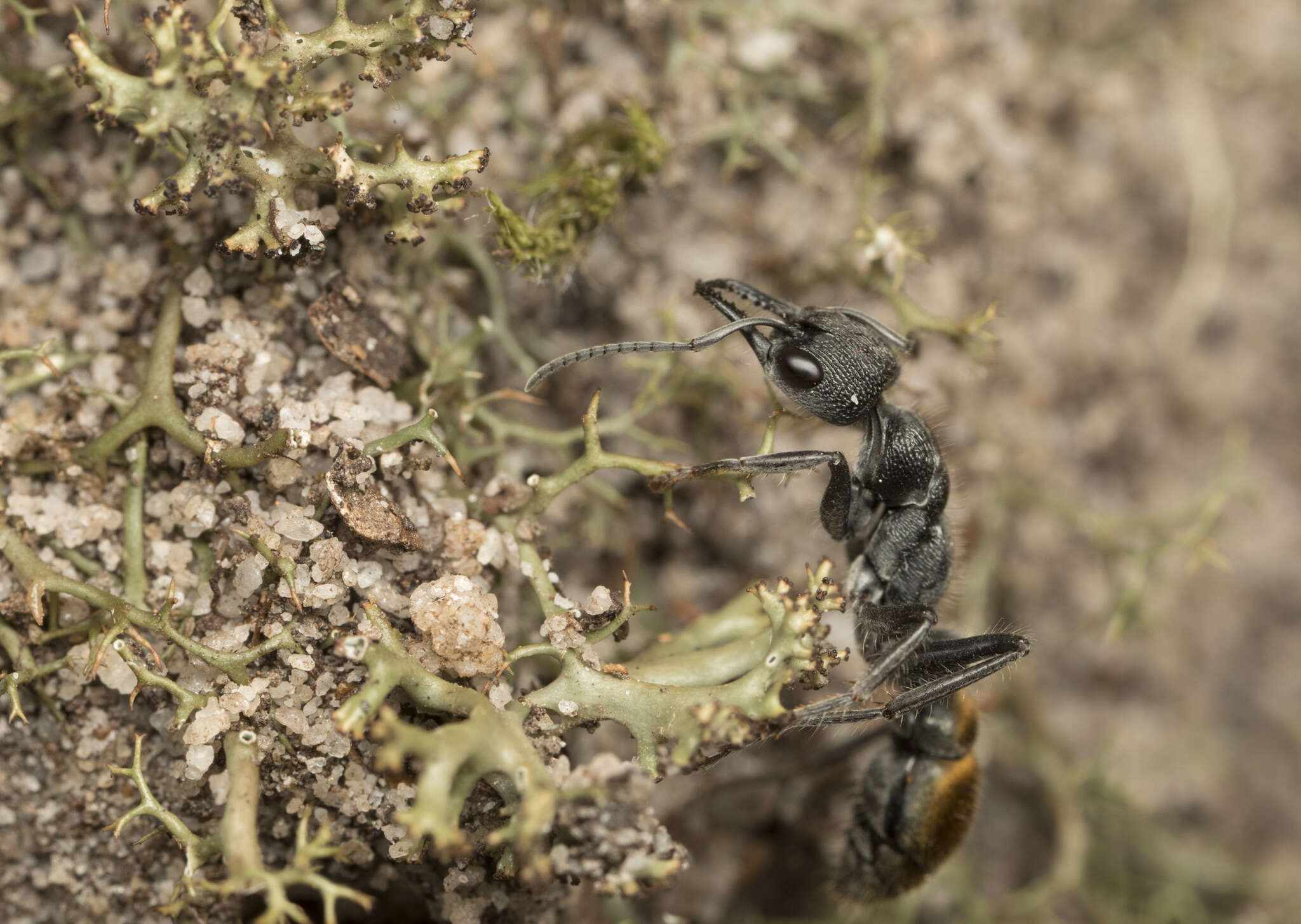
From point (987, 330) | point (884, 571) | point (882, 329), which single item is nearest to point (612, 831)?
point (884, 571)

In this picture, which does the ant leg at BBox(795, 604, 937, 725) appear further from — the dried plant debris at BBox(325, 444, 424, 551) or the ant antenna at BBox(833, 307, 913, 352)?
the dried plant debris at BBox(325, 444, 424, 551)

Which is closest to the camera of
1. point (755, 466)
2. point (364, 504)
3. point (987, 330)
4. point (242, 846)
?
point (242, 846)

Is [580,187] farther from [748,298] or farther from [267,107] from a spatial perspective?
[267,107]

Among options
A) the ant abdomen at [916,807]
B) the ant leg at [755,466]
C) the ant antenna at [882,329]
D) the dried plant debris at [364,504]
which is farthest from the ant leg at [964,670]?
the dried plant debris at [364,504]

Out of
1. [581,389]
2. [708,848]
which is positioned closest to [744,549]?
[581,389]

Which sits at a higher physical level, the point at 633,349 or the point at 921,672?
the point at 633,349

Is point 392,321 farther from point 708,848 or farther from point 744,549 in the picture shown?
point 708,848

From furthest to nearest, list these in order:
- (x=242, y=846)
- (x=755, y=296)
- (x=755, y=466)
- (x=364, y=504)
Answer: (x=755, y=296) < (x=755, y=466) < (x=364, y=504) < (x=242, y=846)

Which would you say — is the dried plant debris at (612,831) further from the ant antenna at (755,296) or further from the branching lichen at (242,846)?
the ant antenna at (755,296)

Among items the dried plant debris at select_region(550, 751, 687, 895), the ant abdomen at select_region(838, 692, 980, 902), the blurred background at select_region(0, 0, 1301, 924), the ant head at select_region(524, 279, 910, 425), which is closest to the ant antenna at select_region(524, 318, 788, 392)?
the ant head at select_region(524, 279, 910, 425)
